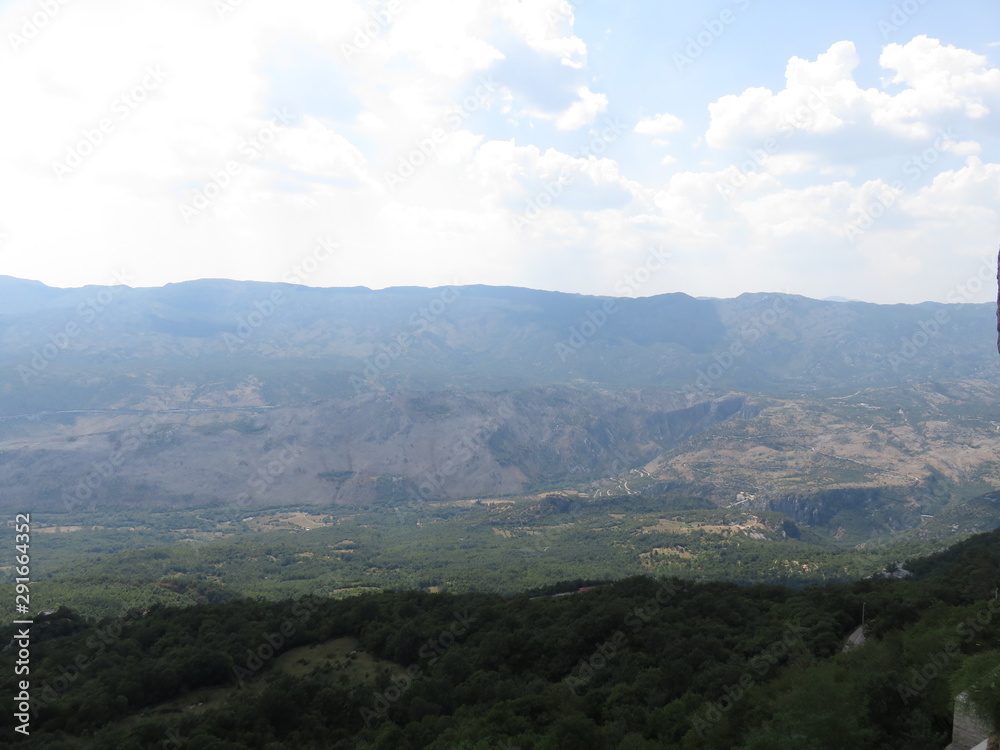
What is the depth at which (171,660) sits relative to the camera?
3225cm

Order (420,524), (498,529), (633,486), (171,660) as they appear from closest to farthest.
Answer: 1. (171,660)
2. (498,529)
3. (420,524)
4. (633,486)

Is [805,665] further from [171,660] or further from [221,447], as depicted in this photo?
[221,447]

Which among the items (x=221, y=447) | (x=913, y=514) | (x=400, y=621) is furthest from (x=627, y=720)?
(x=221, y=447)

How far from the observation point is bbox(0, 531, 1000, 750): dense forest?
63.9 feet

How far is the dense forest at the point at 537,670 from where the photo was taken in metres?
19.5

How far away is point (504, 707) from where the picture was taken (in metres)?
25.0

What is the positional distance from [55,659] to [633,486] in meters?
136

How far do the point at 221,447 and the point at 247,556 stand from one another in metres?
85.1

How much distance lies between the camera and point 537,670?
32562mm

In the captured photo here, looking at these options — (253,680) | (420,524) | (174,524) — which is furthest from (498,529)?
(253,680)

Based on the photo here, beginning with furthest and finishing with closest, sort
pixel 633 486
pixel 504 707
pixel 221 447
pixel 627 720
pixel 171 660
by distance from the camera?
pixel 221 447 < pixel 633 486 < pixel 171 660 < pixel 504 707 < pixel 627 720

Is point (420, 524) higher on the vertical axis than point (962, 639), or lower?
lower

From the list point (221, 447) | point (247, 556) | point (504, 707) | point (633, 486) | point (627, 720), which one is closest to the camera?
point (627, 720)

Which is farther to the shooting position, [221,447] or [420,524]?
[221,447]
